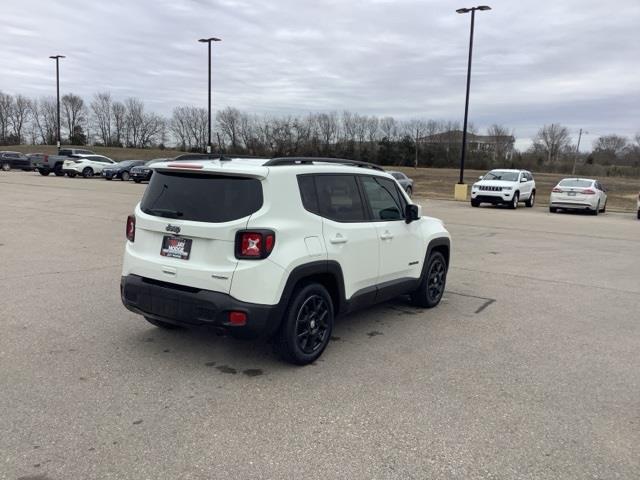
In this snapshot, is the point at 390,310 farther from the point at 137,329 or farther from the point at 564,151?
the point at 564,151

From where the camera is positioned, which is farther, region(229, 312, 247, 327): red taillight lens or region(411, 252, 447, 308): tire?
region(411, 252, 447, 308): tire

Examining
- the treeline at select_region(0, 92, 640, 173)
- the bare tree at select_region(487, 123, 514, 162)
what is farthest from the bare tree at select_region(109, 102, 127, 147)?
the bare tree at select_region(487, 123, 514, 162)

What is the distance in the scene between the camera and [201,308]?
13.4 ft

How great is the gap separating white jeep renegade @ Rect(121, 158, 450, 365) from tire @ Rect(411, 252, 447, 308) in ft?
4.11

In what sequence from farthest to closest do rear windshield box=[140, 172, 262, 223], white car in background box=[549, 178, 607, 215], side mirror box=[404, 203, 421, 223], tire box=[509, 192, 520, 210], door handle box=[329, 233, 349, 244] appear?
tire box=[509, 192, 520, 210], white car in background box=[549, 178, 607, 215], side mirror box=[404, 203, 421, 223], door handle box=[329, 233, 349, 244], rear windshield box=[140, 172, 262, 223]

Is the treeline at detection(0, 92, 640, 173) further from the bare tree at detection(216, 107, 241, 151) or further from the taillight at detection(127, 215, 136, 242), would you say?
the taillight at detection(127, 215, 136, 242)

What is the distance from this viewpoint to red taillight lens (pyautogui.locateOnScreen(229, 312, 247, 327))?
4.03m

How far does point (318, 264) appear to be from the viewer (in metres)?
4.43

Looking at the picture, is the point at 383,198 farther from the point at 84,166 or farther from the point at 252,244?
the point at 84,166

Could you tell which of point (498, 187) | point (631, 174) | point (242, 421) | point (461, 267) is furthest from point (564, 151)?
point (242, 421)

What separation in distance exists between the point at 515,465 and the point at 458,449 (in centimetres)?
33

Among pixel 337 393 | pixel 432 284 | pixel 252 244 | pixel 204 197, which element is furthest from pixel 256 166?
pixel 432 284

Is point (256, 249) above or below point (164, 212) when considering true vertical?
below

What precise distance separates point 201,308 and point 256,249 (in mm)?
636
